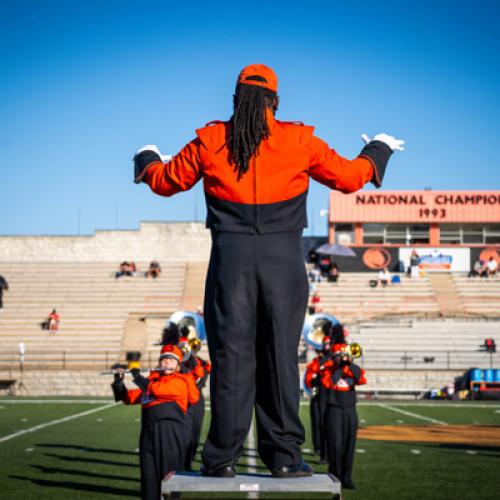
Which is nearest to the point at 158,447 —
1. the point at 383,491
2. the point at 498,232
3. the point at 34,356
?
the point at 383,491

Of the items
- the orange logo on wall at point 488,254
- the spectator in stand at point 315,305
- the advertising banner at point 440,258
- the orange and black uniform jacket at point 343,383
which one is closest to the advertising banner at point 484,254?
the orange logo on wall at point 488,254

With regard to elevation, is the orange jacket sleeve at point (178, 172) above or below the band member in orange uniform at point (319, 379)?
above

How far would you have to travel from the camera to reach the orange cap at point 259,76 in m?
3.96

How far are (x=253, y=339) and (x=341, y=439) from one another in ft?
22.3

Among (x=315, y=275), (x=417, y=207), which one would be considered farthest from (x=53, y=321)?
(x=417, y=207)

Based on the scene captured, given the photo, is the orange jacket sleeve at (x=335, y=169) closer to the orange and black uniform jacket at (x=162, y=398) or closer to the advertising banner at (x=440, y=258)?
the orange and black uniform jacket at (x=162, y=398)

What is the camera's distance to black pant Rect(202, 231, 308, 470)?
3.69 m

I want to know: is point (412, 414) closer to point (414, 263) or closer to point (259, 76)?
point (259, 76)

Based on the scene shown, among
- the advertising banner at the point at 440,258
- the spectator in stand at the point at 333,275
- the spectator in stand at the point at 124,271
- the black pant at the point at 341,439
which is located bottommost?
the black pant at the point at 341,439

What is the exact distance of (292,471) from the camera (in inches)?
144

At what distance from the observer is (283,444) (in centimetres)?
374

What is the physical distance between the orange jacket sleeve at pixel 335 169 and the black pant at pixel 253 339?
0.34 metres

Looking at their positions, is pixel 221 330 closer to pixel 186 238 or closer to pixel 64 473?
pixel 64 473

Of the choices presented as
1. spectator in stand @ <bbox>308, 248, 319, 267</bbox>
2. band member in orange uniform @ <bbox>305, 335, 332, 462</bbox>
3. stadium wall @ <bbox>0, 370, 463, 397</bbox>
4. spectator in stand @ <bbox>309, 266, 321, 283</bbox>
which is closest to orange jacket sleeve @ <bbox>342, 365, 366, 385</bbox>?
band member in orange uniform @ <bbox>305, 335, 332, 462</bbox>
